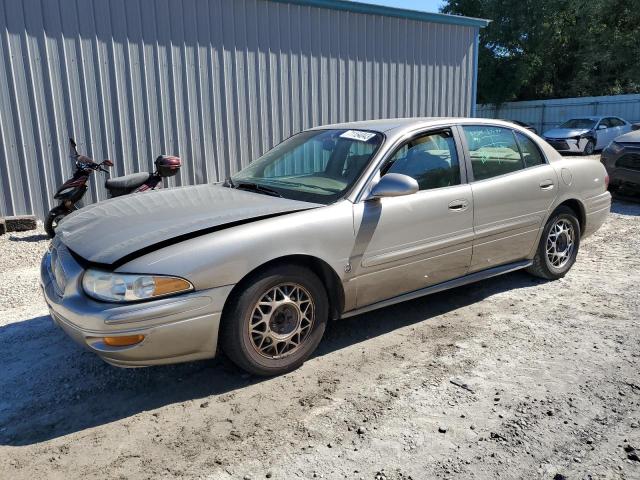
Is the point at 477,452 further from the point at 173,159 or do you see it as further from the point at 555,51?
the point at 555,51

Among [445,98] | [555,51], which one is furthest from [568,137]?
[555,51]

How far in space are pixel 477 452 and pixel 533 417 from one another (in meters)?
0.50

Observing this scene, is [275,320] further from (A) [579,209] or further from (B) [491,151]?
(A) [579,209]

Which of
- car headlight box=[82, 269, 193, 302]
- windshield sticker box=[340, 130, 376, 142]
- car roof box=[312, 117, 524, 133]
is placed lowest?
car headlight box=[82, 269, 193, 302]

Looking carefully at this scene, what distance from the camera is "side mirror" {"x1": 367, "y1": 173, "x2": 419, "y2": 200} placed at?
3613 mm

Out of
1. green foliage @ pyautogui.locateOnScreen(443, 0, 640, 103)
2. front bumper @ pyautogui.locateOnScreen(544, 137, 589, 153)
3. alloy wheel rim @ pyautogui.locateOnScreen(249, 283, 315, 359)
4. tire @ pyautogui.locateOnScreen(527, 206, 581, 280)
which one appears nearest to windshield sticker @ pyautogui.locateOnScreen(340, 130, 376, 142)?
alloy wheel rim @ pyautogui.locateOnScreen(249, 283, 315, 359)

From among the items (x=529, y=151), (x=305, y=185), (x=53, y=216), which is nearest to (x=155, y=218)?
(x=305, y=185)

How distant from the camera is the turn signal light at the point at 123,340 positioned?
2.88 m

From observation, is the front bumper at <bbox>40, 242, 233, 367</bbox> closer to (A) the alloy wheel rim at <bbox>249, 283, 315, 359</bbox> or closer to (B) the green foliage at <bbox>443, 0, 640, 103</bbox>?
(A) the alloy wheel rim at <bbox>249, 283, 315, 359</bbox>

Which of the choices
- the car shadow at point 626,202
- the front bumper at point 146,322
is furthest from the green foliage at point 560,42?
the front bumper at point 146,322

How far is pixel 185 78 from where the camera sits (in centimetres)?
816

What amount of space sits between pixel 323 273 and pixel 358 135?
127cm

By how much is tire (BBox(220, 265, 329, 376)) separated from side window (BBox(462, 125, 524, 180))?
185cm

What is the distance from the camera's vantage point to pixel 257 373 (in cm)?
335
